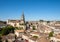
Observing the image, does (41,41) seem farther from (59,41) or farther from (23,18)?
(23,18)

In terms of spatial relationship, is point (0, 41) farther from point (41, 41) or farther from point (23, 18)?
point (23, 18)

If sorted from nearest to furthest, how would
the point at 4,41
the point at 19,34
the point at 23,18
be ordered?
1. the point at 4,41
2. the point at 19,34
3. the point at 23,18

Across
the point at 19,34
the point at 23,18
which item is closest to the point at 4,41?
the point at 19,34

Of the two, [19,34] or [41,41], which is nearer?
[41,41]

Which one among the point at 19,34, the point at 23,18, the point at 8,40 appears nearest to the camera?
the point at 8,40

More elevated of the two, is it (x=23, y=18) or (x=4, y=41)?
(x=23, y=18)

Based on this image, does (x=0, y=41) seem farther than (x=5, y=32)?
No

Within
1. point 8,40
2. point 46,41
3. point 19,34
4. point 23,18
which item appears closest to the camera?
point 46,41

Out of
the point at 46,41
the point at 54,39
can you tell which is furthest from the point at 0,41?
the point at 54,39

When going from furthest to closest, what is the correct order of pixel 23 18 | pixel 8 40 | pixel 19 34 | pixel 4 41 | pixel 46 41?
1. pixel 23 18
2. pixel 19 34
3. pixel 8 40
4. pixel 4 41
5. pixel 46 41
